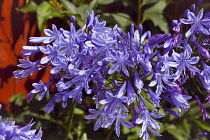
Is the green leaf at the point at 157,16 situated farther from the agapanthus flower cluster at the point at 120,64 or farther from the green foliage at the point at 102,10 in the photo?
the agapanthus flower cluster at the point at 120,64

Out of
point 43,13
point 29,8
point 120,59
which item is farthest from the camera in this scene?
point 29,8

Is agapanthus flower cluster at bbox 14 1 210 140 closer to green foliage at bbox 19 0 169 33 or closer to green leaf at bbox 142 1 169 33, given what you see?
green foliage at bbox 19 0 169 33

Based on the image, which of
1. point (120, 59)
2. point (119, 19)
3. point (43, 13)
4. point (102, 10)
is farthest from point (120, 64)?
point (102, 10)

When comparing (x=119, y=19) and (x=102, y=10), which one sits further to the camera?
(x=102, y=10)

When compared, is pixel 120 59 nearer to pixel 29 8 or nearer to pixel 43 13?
pixel 43 13

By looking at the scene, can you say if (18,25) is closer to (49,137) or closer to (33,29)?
(33,29)

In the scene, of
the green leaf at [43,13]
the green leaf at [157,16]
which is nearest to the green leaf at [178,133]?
the green leaf at [157,16]

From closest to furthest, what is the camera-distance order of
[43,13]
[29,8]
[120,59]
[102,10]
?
[120,59], [43,13], [29,8], [102,10]

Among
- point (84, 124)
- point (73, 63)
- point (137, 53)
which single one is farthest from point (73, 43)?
point (84, 124)
